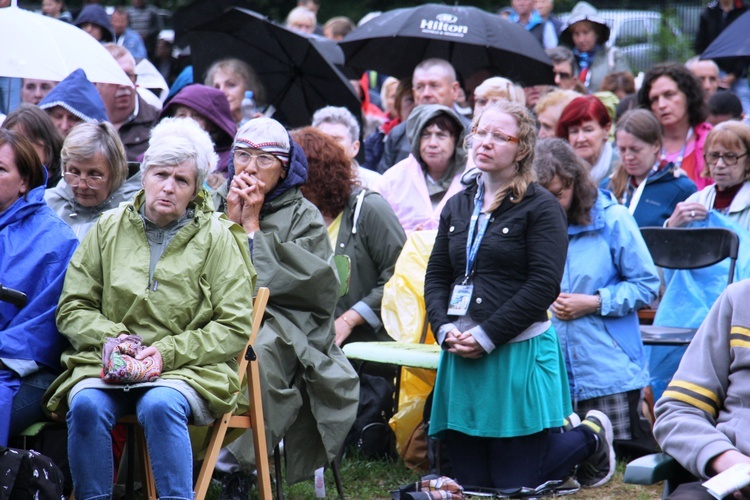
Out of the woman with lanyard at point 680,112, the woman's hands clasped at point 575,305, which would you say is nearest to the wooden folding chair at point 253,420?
the woman's hands clasped at point 575,305

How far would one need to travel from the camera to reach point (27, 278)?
4680 mm

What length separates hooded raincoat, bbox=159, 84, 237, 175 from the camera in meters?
7.12

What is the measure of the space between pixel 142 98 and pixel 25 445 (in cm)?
438

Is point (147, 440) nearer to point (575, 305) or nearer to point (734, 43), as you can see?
point (575, 305)

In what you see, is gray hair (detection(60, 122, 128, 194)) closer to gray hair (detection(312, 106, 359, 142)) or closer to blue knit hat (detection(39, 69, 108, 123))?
blue knit hat (detection(39, 69, 108, 123))

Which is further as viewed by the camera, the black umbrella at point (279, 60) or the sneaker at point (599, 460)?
the black umbrella at point (279, 60)

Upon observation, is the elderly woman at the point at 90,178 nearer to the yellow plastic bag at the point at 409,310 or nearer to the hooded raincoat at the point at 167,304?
the hooded raincoat at the point at 167,304

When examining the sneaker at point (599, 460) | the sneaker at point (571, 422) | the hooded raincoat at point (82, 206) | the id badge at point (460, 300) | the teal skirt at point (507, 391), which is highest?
the hooded raincoat at point (82, 206)

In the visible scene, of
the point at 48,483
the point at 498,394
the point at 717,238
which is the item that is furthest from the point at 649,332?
the point at 48,483

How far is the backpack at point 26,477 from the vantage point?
13.0 feet

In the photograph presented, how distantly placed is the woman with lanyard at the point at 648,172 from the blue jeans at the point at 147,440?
402 centimetres

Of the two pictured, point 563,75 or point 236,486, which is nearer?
point 236,486

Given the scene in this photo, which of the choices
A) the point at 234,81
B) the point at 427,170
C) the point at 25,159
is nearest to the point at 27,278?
the point at 25,159

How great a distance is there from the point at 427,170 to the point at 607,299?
1.63 m
